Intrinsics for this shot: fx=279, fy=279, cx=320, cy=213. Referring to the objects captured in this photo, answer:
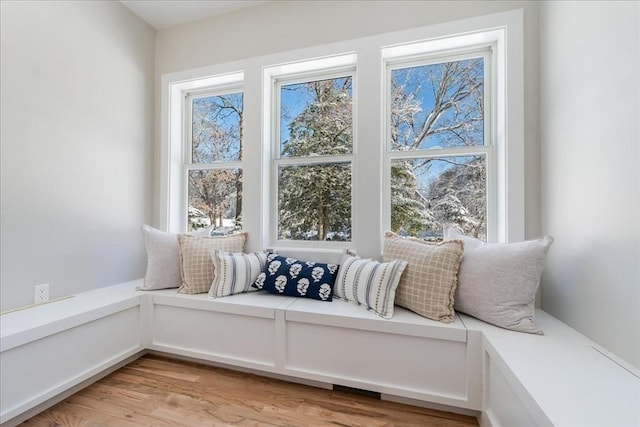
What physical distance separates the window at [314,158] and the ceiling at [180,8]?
70cm

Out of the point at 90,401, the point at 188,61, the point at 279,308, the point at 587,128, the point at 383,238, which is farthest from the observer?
the point at 188,61

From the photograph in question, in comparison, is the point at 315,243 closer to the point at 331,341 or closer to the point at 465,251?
the point at 331,341

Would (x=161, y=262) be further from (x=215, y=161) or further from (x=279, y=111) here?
(x=279, y=111)

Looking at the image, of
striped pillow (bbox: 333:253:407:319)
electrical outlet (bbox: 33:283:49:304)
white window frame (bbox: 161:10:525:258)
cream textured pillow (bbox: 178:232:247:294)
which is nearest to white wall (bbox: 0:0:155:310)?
electrical outlet (bbox: 33:283:49:304)

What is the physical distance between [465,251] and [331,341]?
931mm

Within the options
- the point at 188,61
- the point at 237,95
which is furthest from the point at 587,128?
the point at 188,61

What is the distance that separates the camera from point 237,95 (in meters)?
2.58

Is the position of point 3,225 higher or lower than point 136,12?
lower

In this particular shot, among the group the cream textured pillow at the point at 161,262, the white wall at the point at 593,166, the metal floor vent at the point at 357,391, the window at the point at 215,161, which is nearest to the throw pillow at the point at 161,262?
the cream textured pillow at the point at 161,262

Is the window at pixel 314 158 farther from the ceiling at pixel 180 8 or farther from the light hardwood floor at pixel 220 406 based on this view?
the light hardwood floor at pixel 220 406

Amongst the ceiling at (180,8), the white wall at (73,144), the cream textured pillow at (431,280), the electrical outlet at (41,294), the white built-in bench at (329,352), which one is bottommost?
the white built-in bench at (329,352)

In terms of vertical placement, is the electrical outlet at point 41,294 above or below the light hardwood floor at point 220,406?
above

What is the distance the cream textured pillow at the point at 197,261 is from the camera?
2.00m

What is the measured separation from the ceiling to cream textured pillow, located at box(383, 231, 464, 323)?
2.31 meters
